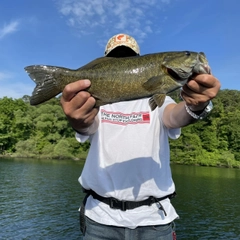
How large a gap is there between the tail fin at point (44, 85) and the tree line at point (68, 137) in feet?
208

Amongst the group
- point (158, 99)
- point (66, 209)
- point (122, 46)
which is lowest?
point (66, 209)

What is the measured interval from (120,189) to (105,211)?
1.04 ft

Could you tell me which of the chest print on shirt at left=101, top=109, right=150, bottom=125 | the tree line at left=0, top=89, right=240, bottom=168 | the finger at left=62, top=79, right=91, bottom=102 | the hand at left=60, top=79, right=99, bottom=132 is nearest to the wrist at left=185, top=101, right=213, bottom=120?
the chest print on shirt at left=101, top=109, right=150, bottom=125

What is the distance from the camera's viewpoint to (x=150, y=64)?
291 cm

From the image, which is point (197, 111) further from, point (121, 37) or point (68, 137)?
point (68, 137)

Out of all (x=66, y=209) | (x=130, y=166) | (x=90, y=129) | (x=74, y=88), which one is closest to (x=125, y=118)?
(x=90, y=129)

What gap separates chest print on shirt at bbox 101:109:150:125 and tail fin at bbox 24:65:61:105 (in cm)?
77

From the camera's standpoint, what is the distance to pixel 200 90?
276 cm

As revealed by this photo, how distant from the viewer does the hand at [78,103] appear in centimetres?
277

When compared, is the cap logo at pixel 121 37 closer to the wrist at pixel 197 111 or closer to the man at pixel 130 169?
the man at pixel 130 169

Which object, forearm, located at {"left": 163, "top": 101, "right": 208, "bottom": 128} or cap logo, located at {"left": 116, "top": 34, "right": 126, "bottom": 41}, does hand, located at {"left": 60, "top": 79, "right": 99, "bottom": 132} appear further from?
cap logo, located at {"left": 116, "top": 34, "right": 126, "bottom": 41}

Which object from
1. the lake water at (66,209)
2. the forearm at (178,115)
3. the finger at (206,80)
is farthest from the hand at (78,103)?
the lake water at (66,209)

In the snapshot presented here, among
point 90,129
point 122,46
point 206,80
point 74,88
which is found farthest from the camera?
point 122,46

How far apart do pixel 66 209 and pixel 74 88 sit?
68.8 ft
